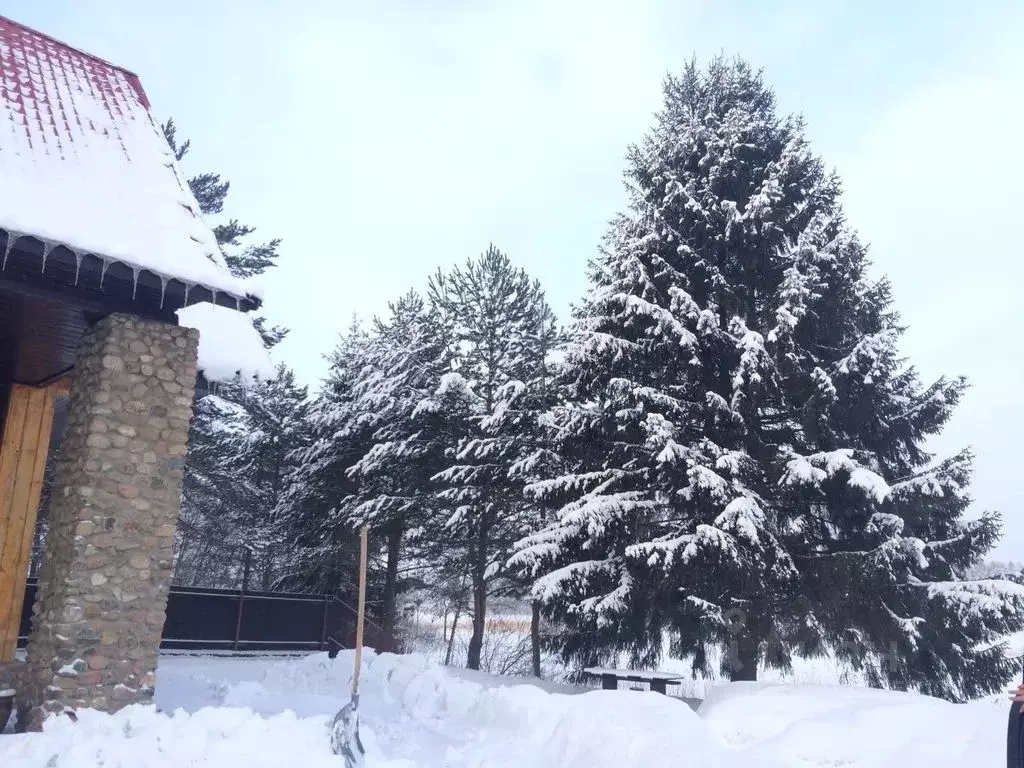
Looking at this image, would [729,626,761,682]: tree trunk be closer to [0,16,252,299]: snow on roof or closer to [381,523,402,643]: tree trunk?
[0,16,252,299]: snow on roof

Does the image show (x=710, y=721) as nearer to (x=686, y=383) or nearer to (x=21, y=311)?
(x=686, y=383)

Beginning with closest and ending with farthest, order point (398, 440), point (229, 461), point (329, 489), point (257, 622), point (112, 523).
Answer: point (112, 523) → point (257, 622) → point (398, 440) → point (329, 489) → point (229, 461)

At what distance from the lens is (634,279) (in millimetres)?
13078

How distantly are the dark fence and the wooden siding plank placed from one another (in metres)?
7.19

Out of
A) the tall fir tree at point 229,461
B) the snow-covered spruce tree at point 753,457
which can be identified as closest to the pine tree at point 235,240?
the tall fir tree at point 229,461

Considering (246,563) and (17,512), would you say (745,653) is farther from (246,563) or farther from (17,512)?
(246,563)

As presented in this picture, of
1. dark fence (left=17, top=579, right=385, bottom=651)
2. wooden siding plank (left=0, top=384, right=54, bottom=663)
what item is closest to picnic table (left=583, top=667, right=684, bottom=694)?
dark fence (left=17, top=579, right=385, bottom=651)

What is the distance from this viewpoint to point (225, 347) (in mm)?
8156

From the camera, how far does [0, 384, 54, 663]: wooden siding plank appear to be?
310 inches

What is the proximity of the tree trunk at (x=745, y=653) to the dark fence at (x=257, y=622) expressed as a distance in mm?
8404

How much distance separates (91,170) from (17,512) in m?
3.68

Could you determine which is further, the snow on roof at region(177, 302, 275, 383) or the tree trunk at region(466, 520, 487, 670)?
the tree trunk at region(466, 520, 487, 670)

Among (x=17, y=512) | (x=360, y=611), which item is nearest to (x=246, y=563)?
(x=17, y=512)

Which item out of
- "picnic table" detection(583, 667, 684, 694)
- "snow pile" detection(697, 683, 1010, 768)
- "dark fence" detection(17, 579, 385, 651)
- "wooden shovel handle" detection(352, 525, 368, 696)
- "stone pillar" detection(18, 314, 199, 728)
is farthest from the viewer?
"dark fence" detection(17, 579, 385, 651)
